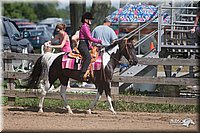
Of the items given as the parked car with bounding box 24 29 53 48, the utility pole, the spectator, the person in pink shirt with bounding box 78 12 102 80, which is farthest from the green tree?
the person in pink shirt with bounding box 78 12 102 80

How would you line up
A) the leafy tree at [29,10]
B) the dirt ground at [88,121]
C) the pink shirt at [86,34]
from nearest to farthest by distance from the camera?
the dirt ground at [88,121]
the pink shirt at [86,34]
the leafy tree at [29,10]

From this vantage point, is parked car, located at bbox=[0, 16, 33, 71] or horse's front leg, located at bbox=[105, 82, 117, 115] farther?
parked car, located at bbox=[0, 16, 33, 71]

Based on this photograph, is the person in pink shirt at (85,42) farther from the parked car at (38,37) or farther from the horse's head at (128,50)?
the parked car at (38,37)

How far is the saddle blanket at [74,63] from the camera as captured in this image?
1245 centimetres

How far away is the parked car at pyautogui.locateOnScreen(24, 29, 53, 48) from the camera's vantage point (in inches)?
1208

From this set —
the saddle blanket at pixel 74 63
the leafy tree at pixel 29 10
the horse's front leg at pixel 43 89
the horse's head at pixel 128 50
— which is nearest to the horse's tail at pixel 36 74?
the horse's front leg at pixel 43 89

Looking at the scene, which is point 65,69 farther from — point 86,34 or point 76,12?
point 76,12

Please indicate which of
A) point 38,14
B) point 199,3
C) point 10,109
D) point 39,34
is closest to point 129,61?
point 10,109

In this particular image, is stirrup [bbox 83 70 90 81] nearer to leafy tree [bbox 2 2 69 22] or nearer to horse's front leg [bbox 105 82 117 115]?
horse's front leg [bbox 105 82 117 115]

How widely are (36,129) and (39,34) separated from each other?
22.2 meters

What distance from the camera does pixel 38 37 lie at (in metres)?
31.1

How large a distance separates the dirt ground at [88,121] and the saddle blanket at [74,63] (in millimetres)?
1105

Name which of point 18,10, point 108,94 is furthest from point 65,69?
point 18,10

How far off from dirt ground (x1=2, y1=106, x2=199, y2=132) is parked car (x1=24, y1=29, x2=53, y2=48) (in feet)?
58.1
